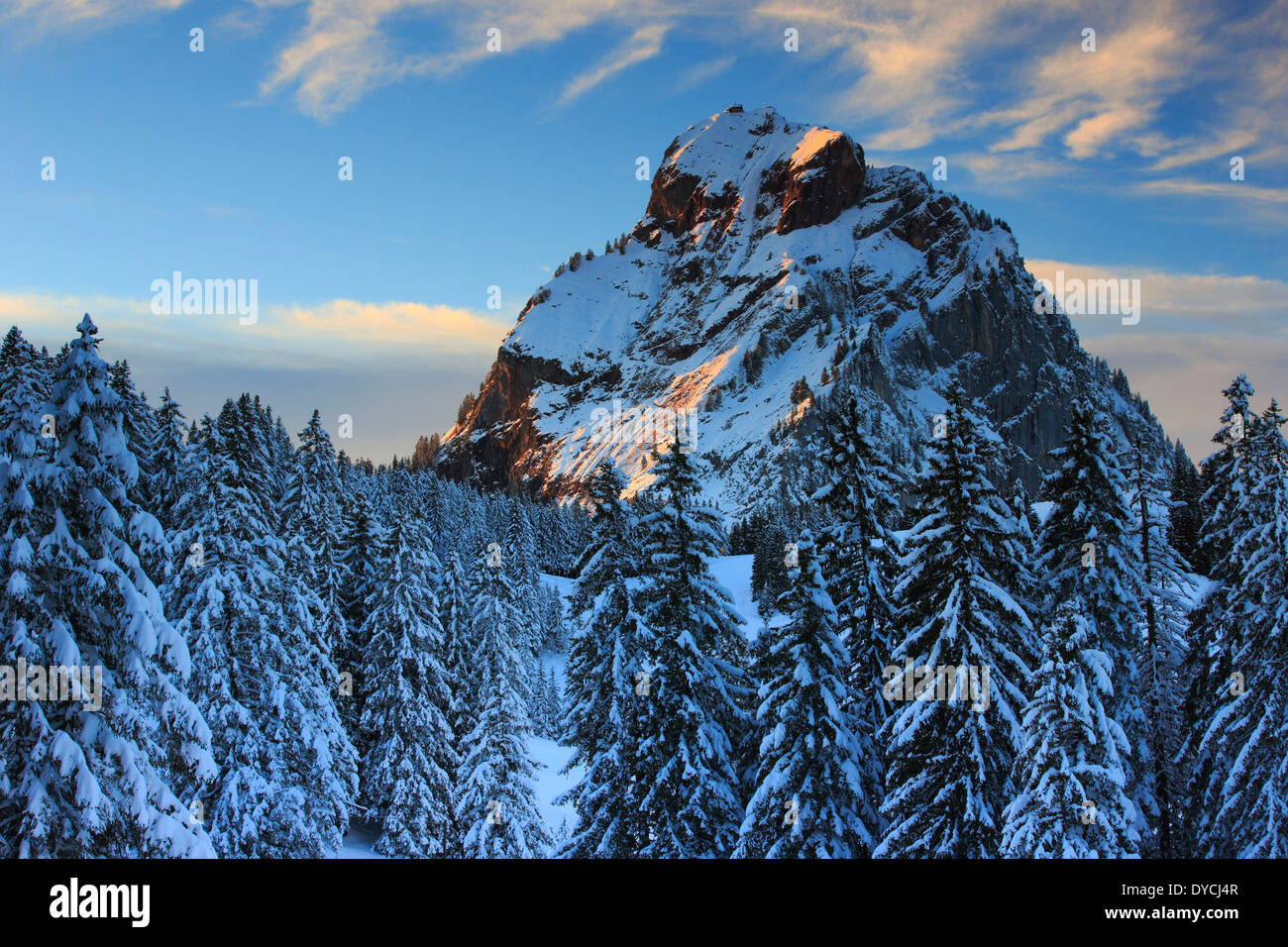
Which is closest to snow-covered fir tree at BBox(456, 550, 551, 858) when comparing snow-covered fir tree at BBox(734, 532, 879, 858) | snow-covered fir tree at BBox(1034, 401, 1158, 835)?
snow-covered fir tree at BBox(734, 532, 879, 858)

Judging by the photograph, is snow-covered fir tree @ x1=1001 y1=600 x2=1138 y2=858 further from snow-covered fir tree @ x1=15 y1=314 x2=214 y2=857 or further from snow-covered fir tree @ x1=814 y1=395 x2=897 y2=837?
snow-covered fir tree @ x1=15 y1=314 x2=214 y2=857

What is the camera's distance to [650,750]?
20094mm

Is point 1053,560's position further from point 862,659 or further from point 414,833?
point 414,833

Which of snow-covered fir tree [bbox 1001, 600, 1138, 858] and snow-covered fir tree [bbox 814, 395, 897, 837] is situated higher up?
snow-covered fir tree [bbox 814, 395, 897, 837]

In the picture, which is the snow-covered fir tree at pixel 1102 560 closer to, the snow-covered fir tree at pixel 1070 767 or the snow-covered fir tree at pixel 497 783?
the snow-covered fir tree at pixel 1070 767

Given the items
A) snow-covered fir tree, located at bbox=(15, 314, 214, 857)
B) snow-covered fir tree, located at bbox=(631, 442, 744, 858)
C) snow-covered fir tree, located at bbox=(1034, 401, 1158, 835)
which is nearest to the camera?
snow-covered fir tree, located at bbox=(15, 314, 214, 857)

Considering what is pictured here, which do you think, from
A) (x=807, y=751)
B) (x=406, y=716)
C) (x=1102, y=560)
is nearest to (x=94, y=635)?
(x=807, y=751)

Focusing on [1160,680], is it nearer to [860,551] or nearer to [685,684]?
[860,551]

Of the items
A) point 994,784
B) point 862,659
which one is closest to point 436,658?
point 862,659

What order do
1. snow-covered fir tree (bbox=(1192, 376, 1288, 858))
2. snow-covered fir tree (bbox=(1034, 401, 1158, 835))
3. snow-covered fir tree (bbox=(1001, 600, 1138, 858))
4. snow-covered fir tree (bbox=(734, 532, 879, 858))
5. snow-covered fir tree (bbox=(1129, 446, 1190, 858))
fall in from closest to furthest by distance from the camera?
1. snow-covered fir tree (bbox=(1001, 600, 1138, 858))
2. snow-covered fir tree (bbox=(734, 532, 879, 858))
3. snow-covered fir tree (bbox=(1192, 376, 1288, 858))
4. snow-covered fir tree (bbox=(1034, 401, 1158, 835))
5. snow-covered fir tree (bbox=(1129, 446, 1190, 858))

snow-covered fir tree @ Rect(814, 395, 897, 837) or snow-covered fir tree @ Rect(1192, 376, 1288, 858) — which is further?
snow-covered fir tree @ Rect(814, 395, 897, 837)

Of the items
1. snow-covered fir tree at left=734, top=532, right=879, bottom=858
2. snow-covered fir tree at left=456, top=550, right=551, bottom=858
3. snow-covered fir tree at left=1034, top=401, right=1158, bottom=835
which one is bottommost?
snow-covered fir tree at left=456, top=550, right=551, bottom=858
